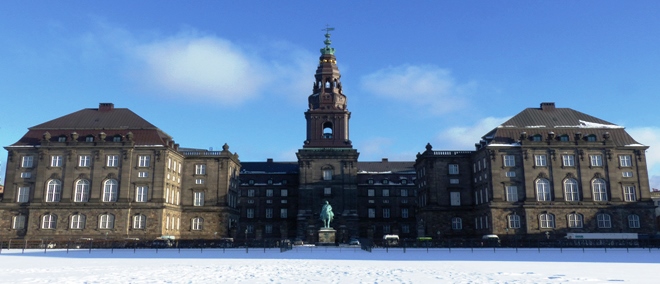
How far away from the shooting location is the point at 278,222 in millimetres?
106438

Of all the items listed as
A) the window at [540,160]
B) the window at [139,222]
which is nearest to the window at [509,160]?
the window at [540,160]

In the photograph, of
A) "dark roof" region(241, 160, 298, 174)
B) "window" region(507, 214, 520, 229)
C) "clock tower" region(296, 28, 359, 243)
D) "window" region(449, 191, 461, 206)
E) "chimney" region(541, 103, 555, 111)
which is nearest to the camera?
"window" region(507, 214, 520, 229)

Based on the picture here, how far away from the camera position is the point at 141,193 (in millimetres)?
74062

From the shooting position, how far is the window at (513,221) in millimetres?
71250

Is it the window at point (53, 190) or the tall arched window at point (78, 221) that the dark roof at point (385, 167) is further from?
the window at point (53, 190)

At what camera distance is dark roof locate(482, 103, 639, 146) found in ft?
244

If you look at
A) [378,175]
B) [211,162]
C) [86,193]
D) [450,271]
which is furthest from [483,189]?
[86,193]

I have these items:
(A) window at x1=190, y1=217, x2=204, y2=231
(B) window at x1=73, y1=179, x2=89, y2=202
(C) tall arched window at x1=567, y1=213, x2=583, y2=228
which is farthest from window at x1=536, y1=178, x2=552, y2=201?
(B) window at x1=73, y1=179, x2=89, y2=202

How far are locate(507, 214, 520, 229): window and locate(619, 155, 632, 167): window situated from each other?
56.4 feet

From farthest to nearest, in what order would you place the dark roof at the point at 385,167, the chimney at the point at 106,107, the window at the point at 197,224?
the dark roof at the point at 385,167, the window at the point at 197,224, the chimney at the point at 106,107

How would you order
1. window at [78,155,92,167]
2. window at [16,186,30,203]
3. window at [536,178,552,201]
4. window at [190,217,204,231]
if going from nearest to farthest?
window at [536,178,552,201]
window at [16,186,30,203]
window at [78,155,92,167]
window at [190,217,204,231]

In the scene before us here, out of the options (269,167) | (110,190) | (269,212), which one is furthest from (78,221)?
(269,167)

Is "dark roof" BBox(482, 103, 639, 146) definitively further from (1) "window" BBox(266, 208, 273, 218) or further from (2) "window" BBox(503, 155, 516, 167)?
(1) "window" BBox(266, 208, 273, 218)

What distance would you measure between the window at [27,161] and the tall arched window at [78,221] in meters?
10.9
